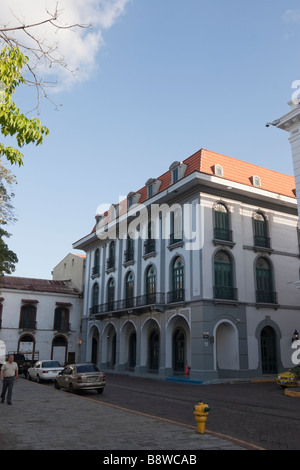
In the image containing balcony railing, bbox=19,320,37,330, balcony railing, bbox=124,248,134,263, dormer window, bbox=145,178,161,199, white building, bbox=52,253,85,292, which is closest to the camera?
dormer window, bbox=145,178,161,199

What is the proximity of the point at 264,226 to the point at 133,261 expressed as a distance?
1091 centimetres

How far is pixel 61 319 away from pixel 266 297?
24.2 m

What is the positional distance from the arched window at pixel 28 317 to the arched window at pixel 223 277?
76.8ft

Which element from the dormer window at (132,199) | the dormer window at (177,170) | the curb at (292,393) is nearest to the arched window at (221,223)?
the dormer window at (177,170)

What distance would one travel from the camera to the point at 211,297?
25.5 m

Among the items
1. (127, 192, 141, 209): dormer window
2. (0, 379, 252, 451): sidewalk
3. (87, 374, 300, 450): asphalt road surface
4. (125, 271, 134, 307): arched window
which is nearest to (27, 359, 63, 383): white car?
(87, 374, 300, 450): asphalt road surface

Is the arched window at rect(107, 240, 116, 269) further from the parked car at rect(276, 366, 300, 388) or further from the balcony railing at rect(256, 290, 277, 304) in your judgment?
the parked car at rect(276, 366, 300, 388)

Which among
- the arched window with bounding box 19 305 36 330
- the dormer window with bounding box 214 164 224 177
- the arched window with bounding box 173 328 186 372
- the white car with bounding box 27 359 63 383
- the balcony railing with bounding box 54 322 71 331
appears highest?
the dormer window with bounding box 214 164 224 177

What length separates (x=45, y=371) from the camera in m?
24.2

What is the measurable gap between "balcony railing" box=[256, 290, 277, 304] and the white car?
45.7ft

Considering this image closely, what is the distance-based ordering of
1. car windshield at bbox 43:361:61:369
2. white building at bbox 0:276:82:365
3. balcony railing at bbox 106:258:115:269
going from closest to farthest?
car windshield at bbox 43:361:61:369 → balcony railing at bbox 106:258:115:269 → white building at bbox 0:276:82:365

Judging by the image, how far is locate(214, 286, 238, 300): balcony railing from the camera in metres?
25.9

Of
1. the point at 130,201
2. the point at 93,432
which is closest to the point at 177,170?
the point at 130,201

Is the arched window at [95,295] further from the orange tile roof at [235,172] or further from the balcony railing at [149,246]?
the orange tile roof at [235,172]
